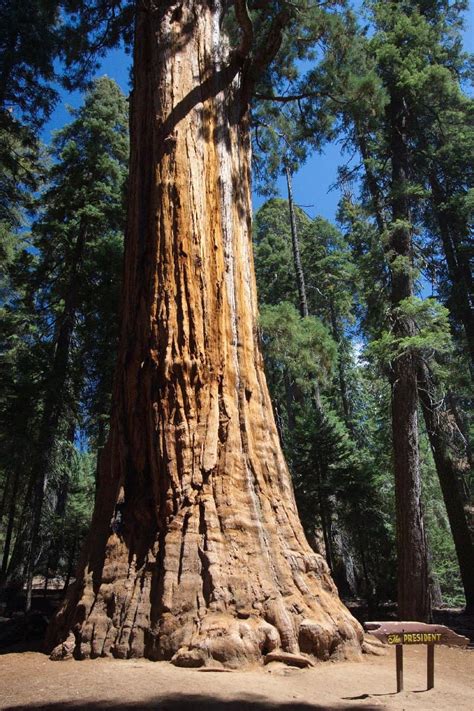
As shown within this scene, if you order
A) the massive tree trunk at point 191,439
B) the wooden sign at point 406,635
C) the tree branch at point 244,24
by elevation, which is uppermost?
the tree branch at point 244,24

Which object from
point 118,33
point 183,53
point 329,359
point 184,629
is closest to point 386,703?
point 184,629

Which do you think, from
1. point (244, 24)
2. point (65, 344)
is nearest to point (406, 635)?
point (244, 24)

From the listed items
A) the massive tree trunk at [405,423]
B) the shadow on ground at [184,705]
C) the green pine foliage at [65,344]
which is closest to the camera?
the shadow on ground at [184,705]

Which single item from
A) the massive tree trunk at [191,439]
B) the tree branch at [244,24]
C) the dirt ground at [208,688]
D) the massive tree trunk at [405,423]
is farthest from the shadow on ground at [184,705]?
the tree branch at [244,24]

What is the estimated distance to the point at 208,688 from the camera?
3.56 meters

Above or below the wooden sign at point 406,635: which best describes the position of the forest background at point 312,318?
above

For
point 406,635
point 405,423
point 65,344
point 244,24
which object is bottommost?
point 406,635

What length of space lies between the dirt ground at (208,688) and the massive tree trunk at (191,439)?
0.87 ft

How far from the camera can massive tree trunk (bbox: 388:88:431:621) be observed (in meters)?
9.40

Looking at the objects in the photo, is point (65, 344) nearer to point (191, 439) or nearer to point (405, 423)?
point (405, 423)

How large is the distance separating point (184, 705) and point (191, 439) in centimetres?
240

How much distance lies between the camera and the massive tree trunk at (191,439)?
4.52 m

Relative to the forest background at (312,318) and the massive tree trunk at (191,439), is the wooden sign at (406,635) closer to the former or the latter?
the massive tree trunk at (191,439)

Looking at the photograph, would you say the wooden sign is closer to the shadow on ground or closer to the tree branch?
the shadow on ground
